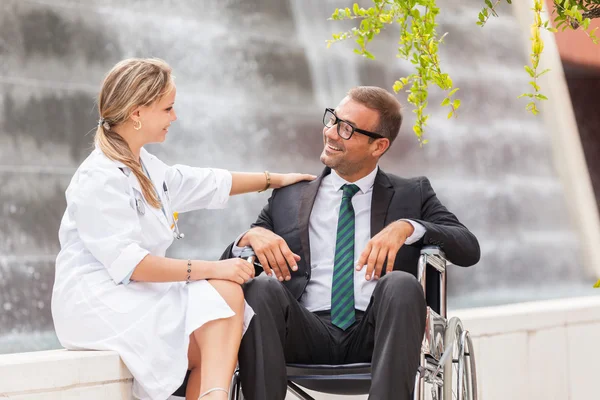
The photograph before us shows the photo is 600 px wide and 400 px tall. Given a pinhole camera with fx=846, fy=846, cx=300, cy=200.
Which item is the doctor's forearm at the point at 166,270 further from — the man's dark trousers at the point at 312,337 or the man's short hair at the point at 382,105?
the man's short hair at the point at 382,105

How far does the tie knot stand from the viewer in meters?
2.68

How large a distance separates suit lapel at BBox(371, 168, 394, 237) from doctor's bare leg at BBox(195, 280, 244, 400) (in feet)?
2.10

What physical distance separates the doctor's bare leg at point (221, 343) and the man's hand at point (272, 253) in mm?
323

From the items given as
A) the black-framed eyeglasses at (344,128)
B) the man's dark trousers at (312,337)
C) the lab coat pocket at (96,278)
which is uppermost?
the black-framed eyeglasses at (344,128)

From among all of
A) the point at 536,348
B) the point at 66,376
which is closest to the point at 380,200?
the point at 66,376

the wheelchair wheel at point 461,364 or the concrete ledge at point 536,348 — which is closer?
the wheelchair wheel at point 461,364

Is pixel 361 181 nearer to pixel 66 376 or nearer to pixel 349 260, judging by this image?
pixel 349 260

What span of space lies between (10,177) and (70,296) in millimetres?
1521

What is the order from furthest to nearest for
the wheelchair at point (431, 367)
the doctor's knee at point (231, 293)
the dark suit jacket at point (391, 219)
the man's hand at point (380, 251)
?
the dark suit jacket at point (391, 219)
the man's hand at point (380, 251)
the wheelchair at point (431, 367)
the doctor's knee at point (231, 293)

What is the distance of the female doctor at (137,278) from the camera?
2012 mm

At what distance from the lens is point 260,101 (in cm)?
423

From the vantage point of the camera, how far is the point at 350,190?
2693 millimetres

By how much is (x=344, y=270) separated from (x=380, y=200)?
265mm

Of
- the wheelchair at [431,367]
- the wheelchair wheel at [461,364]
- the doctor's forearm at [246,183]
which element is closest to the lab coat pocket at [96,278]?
the wheelchair at [431,367]
